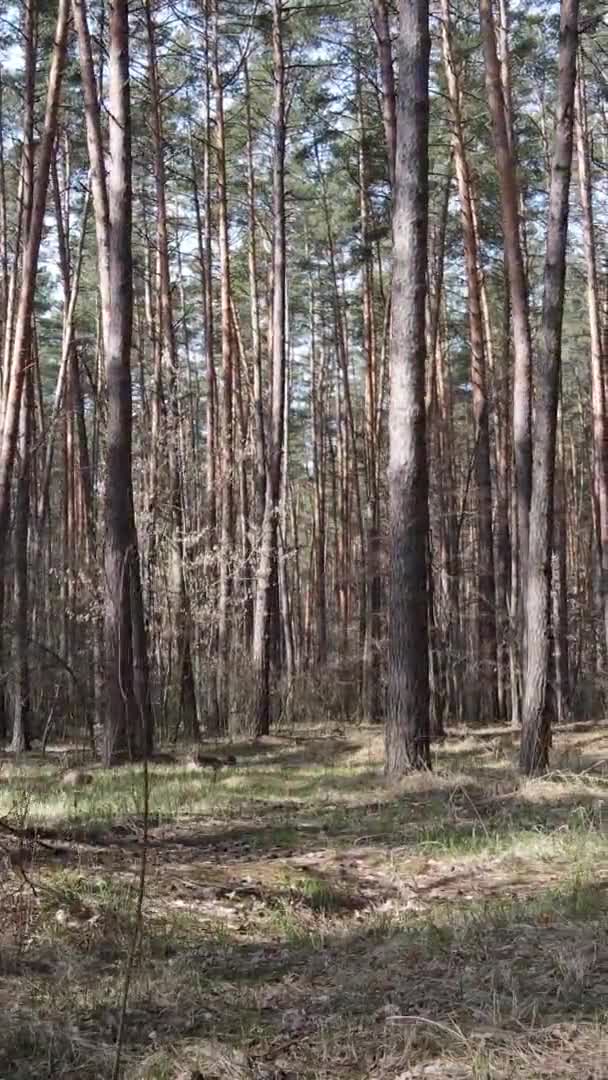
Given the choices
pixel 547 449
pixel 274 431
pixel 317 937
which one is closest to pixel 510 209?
pixel 547 449

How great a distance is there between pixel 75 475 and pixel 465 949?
81.4 feet

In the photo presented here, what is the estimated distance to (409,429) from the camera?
304 inches

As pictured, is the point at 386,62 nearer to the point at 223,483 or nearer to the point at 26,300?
the point at 26,300

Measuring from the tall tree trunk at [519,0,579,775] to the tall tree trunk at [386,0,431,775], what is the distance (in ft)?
2.54

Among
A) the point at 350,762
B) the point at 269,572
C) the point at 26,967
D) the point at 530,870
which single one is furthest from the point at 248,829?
the point at 269,572

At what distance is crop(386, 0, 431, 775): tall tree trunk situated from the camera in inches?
298

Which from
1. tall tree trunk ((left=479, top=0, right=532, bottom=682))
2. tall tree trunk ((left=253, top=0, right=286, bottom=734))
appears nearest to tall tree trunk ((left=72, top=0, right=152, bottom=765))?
tall tree trunk ((left=253, top=0, right=286, bottom=734))

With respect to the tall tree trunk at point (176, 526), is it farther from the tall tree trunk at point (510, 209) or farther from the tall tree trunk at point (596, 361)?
the tall tree trunk at point (596, 361)

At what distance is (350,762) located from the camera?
32.0 ft

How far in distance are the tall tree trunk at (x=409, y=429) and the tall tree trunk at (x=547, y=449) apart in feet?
2.54

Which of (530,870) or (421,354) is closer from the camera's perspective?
(530,870)

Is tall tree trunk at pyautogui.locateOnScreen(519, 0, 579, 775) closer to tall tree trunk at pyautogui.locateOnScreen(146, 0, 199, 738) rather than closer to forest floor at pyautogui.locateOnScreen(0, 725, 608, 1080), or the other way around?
forest floor at pyautogui.locateOnScreen(0, 725, 608, 1080)

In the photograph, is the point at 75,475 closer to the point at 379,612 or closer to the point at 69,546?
the point at 69,546

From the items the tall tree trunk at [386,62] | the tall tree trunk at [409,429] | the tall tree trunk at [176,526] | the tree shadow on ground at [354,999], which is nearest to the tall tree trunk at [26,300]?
the tall tree trunk at [176,526]
